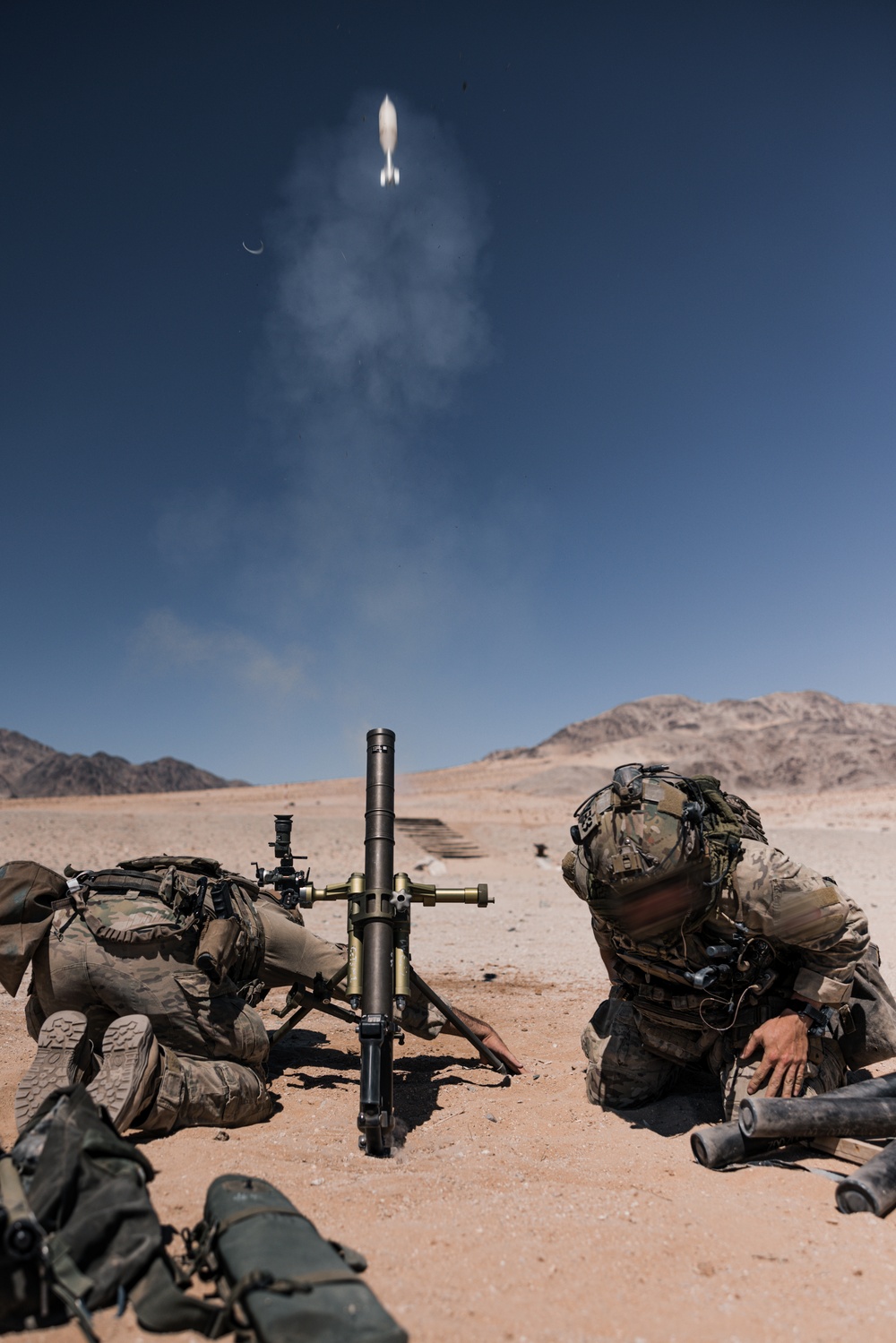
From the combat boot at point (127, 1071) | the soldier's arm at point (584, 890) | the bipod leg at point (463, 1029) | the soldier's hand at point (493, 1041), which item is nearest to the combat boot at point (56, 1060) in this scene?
the combat boot at point (127, 1071)

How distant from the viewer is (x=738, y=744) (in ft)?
213

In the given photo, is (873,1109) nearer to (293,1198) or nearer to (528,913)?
(293,1198)

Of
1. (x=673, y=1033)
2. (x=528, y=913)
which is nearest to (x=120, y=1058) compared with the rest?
(x=673, y=1033)

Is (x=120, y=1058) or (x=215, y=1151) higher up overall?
(x=120, y=1058)

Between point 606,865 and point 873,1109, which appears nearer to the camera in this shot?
point 873,1109

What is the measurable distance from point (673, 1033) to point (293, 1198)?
2396 mm

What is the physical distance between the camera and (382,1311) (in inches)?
83.2

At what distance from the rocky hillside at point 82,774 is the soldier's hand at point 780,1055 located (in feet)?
214

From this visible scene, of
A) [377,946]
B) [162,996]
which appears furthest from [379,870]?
[162,996]

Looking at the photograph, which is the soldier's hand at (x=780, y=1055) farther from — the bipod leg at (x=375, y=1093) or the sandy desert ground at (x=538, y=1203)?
the bipod leg at (x=375, y=1093)

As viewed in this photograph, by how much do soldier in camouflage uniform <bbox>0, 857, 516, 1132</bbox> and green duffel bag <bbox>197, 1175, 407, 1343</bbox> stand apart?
4.34 feet

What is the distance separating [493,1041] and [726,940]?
2141mm

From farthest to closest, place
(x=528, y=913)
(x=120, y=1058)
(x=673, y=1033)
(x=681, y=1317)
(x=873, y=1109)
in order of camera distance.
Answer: (x=528, y=913) → (x=673, y=1033) → (x=120, y=1058) → (x=873, y=1109) → (x=681, y=1317)

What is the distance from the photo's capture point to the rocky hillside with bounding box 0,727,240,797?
67.6 metres
